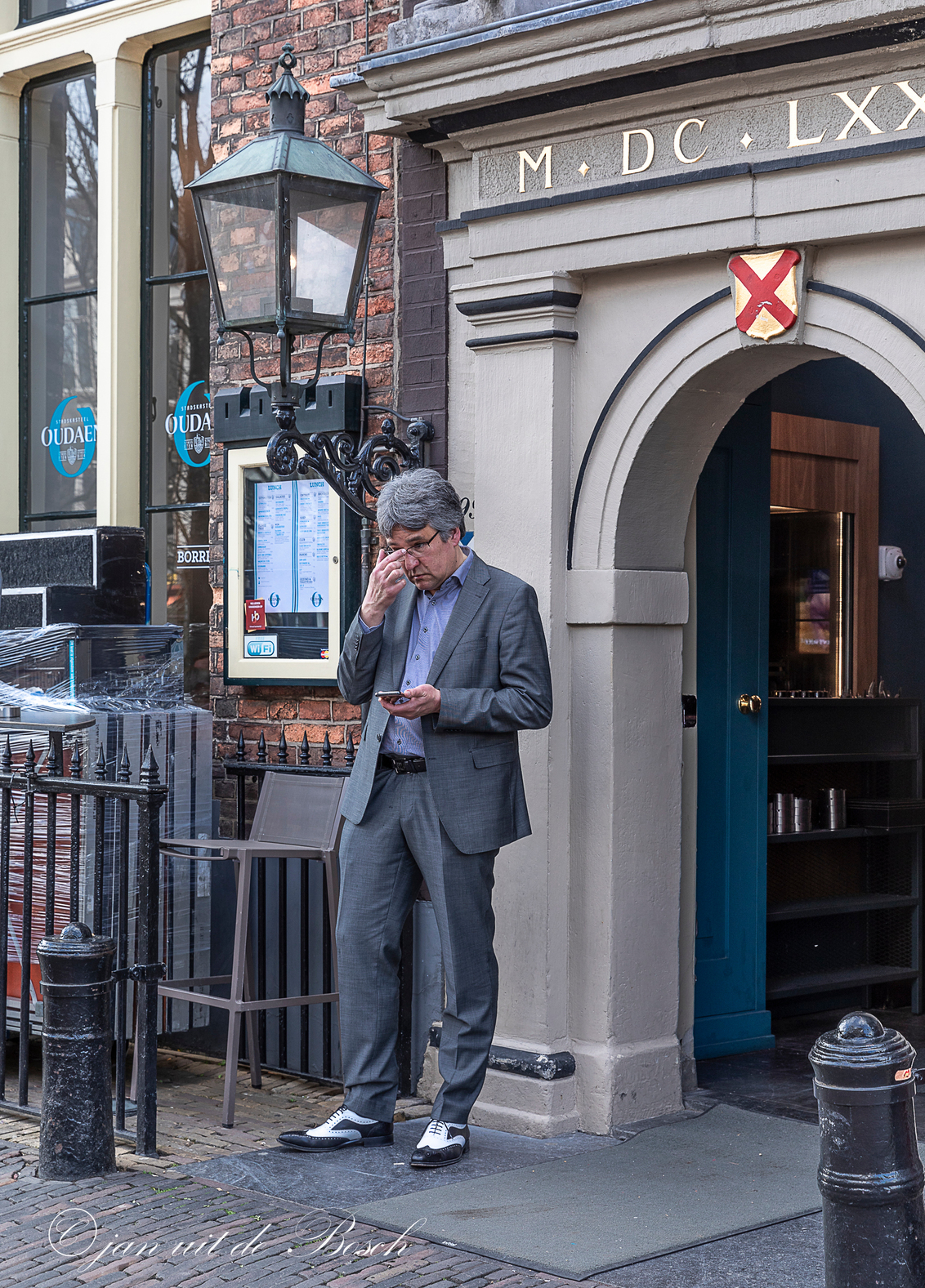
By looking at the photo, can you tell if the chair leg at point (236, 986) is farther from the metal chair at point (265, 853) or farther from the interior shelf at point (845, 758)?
the interior shelf at point (845, 758)

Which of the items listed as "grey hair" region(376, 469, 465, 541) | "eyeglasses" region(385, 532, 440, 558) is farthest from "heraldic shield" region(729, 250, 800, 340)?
"eyeglasses" region(385, 532, 440, 558)

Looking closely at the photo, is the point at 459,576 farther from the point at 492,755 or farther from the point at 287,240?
the point at 287,240

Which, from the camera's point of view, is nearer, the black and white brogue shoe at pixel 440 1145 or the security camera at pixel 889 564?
the black and white brogue shoe at pixel 440 1145

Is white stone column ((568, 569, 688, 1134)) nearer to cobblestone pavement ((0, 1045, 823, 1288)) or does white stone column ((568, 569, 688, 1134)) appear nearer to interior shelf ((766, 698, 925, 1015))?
cobblestone pavement ((0, 1045, 823, 1288))

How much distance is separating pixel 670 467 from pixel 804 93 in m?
1.27

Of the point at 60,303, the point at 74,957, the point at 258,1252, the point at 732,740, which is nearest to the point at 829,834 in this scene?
the point at 732,740

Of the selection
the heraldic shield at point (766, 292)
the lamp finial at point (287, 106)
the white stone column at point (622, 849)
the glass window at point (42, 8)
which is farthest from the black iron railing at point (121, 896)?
the glass window at point (42, 8)

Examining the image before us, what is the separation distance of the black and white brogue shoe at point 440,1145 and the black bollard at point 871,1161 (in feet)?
5.99

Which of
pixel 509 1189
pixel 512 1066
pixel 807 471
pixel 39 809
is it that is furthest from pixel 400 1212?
pixel 807 471

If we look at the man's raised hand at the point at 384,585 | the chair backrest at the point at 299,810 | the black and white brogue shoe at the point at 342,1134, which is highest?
the man's raised hand at the point at 384,585

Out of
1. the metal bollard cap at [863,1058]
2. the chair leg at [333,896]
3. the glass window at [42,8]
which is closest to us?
the metal bollard cap at [863,1058]

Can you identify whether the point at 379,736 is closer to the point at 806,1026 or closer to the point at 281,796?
the point at 281,796

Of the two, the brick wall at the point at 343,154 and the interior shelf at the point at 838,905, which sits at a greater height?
the brick wall at the point at 343,154

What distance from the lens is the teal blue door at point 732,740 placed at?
20.9 feet
